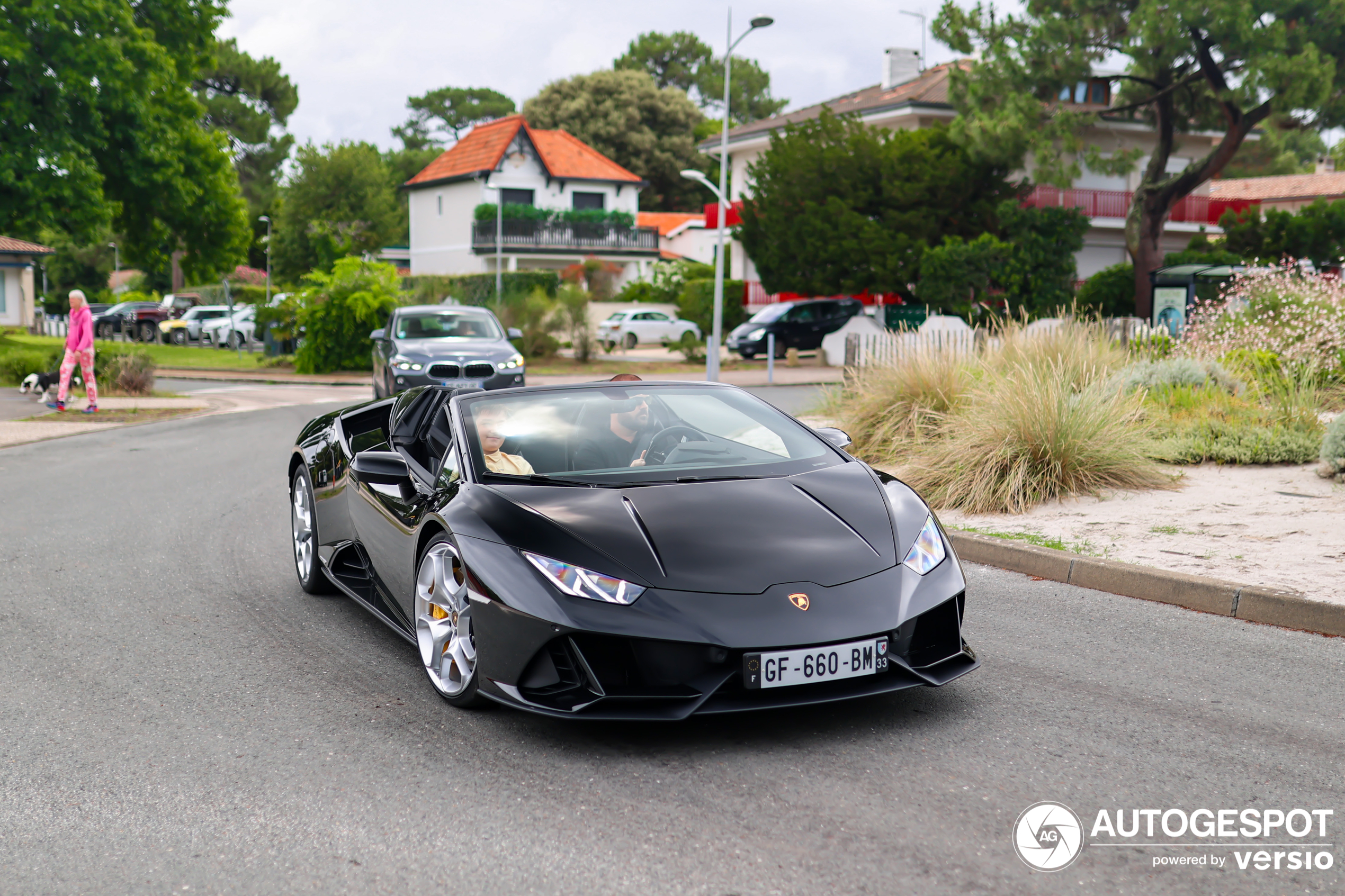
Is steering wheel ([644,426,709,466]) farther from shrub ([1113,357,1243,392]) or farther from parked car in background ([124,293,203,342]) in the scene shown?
parked car in background ([124,293,203,342])

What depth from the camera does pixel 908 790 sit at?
360cm

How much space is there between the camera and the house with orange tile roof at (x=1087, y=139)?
38281 millimetres

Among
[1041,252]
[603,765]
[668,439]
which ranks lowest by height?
[603,765]

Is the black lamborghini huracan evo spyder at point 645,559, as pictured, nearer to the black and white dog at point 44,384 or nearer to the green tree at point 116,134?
the black and white dog at point 44,384

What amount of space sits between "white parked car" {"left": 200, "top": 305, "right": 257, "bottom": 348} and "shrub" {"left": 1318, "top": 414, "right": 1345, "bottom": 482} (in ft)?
117

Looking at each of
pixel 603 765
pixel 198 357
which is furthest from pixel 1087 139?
pixel 603 765

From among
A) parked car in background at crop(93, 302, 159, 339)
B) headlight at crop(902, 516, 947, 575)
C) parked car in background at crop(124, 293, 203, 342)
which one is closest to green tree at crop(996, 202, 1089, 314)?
headlight at crop(902, 516, 947, 575)

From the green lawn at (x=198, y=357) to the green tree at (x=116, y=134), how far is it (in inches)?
107

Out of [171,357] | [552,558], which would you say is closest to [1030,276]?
[171,357]

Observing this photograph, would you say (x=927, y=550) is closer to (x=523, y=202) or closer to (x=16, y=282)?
(x=523, y=202)

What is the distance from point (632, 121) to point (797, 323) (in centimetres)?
3860

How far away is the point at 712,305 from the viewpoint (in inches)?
1681

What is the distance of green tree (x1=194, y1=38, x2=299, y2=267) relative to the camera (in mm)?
71375

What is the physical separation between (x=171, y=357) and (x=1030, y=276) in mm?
25460
